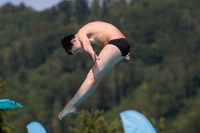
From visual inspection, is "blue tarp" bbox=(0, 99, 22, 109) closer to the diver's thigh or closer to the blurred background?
the diver's thigh

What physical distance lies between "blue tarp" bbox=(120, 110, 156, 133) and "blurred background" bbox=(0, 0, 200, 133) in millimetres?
80642

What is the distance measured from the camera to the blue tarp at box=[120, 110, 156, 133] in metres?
15.1

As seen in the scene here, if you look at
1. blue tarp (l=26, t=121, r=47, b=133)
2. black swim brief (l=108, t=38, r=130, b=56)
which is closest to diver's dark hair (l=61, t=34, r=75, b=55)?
black swim brief (l=108, t=38, r=130, b=56)

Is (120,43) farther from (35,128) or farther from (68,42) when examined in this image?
(35,128)

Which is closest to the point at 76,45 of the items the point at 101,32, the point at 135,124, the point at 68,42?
the point at 68,42

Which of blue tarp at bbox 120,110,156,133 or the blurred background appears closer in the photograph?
blue tarp at bbox 120,110,156,133

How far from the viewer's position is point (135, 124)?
15297mm

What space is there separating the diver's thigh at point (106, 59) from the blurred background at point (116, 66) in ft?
277

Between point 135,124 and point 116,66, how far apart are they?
116724mm

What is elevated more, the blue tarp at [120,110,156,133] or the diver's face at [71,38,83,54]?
the diver's face at [71,38,83,54]

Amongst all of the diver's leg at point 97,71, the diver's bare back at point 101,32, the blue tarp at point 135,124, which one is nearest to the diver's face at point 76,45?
the diver's bare back at point 101,32

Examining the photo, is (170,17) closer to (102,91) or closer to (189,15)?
(189,15)

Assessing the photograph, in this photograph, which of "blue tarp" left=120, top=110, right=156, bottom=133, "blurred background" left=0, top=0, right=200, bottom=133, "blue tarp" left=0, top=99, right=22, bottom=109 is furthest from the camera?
"blurred background" left=0, top=0, right=200, bottom=133

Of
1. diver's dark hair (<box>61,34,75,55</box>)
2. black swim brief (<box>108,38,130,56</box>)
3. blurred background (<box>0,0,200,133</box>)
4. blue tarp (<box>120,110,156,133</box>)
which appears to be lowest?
blurred background (<box>0,0,200,133</box>)
